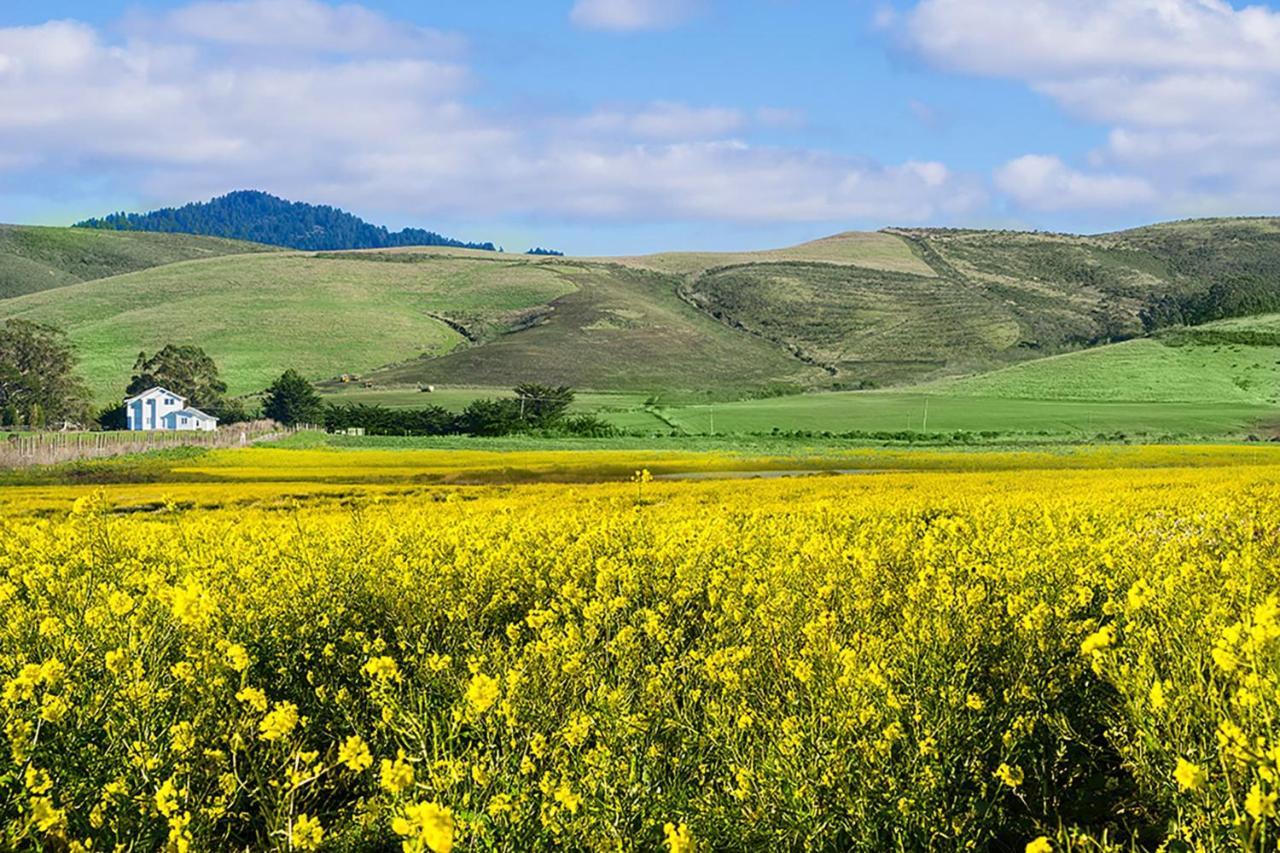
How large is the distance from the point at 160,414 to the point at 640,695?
82.6 meters

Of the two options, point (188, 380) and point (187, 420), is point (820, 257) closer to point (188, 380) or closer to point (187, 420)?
point (188, 380)

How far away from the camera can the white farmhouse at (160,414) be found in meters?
79.4

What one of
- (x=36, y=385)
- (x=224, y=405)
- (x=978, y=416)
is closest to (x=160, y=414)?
(x=224, y=405)

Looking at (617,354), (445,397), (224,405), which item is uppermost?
(617,354)

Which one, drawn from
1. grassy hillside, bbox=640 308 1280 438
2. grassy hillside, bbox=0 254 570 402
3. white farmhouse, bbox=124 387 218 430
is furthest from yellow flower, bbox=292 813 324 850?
grassy hillside, bbox=0 254 570 402

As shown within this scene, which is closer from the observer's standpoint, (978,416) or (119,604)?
(119,604)

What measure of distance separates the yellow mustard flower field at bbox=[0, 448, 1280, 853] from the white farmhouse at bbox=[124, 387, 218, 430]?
7441cm

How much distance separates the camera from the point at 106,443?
4869 centimetres

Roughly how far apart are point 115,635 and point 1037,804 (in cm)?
518

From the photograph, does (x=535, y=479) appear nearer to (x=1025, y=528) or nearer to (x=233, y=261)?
(x=1025, y=528)

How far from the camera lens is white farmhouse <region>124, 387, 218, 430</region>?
79.4m

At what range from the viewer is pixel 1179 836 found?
13.2 ft

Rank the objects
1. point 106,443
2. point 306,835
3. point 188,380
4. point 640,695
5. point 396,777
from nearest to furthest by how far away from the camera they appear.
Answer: point 396,777 < point 306,835 < point 640,695 < point 106,443 < point 188,380

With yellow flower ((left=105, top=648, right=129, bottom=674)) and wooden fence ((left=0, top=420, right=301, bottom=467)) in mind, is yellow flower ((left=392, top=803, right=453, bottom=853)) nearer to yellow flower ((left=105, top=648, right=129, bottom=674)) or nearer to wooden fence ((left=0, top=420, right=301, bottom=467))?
yellow flower ((left=105, top=648, right=129, bottom=674))
